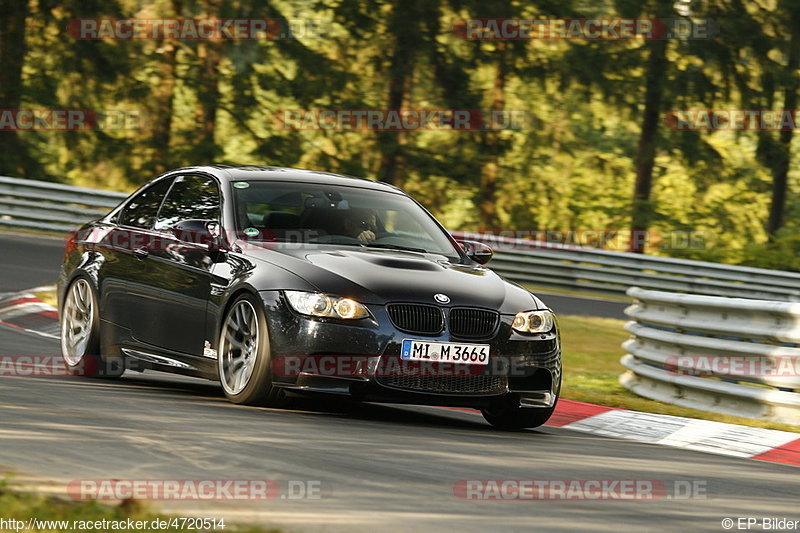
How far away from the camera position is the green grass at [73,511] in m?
4.29

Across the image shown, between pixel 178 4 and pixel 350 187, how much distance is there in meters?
22.6

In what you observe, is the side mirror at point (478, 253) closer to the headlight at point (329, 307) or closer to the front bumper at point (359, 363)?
the front bumper at point (359, 363)

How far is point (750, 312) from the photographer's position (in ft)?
32.0

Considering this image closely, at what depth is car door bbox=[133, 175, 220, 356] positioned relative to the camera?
839 centimetres

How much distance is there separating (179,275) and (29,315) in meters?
5.29

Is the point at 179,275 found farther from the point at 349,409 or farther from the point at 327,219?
the point at 349,409

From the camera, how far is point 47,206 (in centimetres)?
2134

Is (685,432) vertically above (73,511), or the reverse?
(73,511)

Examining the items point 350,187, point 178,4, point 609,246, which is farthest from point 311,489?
point 609,246

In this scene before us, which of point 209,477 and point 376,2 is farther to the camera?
point 376,2

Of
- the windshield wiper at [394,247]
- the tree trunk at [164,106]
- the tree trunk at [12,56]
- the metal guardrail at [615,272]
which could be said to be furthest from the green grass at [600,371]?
the tree trunk at [12,56]

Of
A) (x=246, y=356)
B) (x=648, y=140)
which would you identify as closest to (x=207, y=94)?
(x=648, y=140)

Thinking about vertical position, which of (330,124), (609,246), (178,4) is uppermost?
(178,4)

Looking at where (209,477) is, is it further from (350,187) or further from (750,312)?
(750,312)
